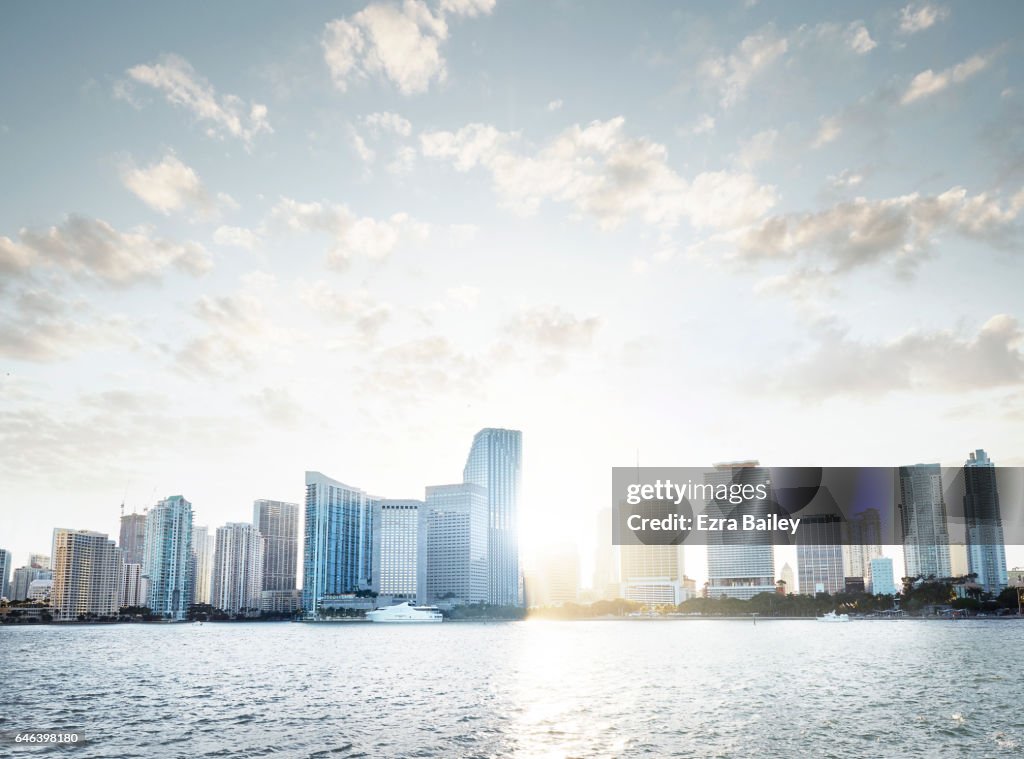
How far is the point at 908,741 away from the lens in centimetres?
5694

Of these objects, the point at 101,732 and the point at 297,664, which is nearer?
the point at 101,732

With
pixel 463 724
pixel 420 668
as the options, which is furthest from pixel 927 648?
pixel 463 724

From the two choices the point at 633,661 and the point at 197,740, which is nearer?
the point at 197,740

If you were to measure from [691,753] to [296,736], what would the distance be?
29.4 m

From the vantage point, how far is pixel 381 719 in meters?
68.8

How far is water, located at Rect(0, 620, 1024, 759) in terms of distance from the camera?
185 feet

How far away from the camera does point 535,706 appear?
75.8 m

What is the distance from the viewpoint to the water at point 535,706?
56.4 meters

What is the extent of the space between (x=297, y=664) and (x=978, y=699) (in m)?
98.2

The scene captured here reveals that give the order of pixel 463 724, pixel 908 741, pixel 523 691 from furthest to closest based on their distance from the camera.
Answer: pixel 523 691 → pixel 463 724 → pixel 908 741

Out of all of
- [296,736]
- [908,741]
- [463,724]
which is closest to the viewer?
[908,741]

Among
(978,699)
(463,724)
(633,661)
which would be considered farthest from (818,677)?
(463,724)

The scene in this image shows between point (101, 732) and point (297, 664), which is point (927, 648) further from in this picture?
point (101, 732)

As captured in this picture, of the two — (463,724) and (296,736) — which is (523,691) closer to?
(463,724)
